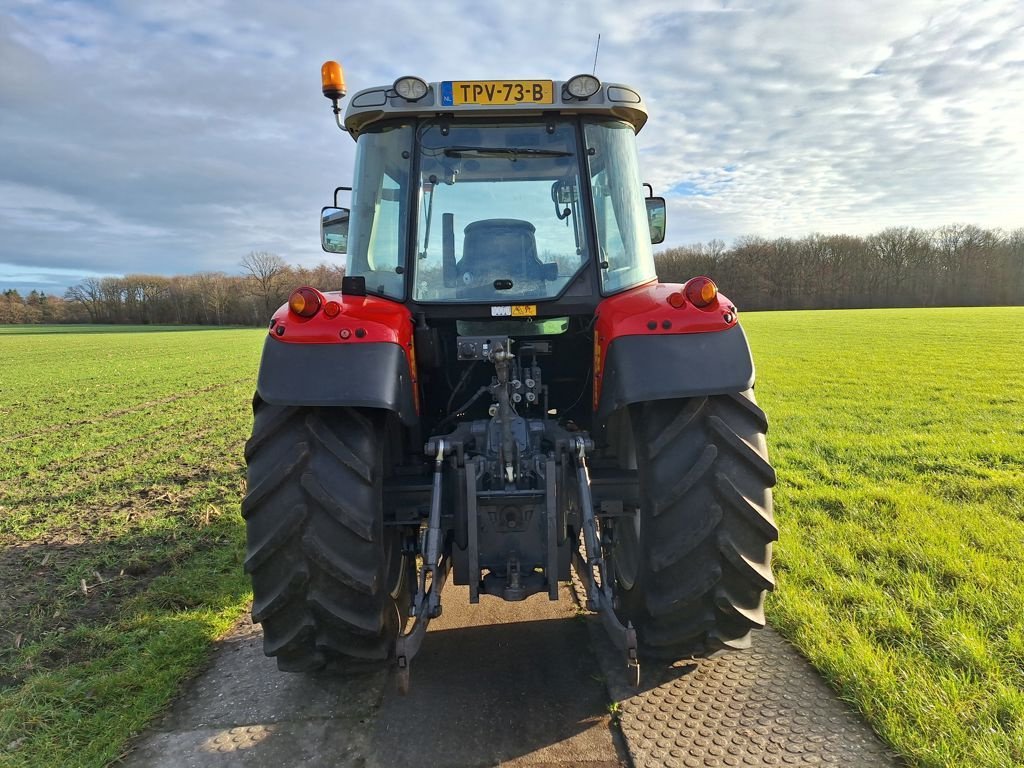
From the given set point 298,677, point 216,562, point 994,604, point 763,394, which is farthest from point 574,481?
point 763,394

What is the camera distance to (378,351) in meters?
2.58

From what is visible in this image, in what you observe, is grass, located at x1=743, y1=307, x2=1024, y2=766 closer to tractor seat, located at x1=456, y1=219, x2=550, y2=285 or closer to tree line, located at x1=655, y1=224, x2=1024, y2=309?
tractor seat, located at x1=456, y1=219, x2=550, y2=285

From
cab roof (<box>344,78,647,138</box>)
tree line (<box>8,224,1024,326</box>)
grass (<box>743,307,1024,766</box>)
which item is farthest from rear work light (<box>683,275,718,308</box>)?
tree line (<box>8,224,1024,326</box>)

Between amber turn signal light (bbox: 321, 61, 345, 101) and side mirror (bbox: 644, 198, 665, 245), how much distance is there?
1816 mm

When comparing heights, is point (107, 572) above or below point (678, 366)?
below

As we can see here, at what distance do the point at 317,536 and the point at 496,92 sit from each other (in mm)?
2136

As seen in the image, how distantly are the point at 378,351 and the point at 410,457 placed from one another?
81 centimetres

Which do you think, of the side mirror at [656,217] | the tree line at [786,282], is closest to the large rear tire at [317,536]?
the side mirror at [656,217]

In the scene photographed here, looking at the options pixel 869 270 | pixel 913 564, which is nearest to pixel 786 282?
pixel 869 270

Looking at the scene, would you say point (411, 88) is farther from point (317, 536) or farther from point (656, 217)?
point (317, 536)

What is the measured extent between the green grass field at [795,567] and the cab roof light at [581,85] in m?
2.81

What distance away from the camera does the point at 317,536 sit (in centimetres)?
244

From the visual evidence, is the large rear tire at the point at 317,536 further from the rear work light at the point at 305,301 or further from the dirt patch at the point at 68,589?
the dirt patch at the point at 68,589

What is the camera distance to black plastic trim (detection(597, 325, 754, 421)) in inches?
99.2
